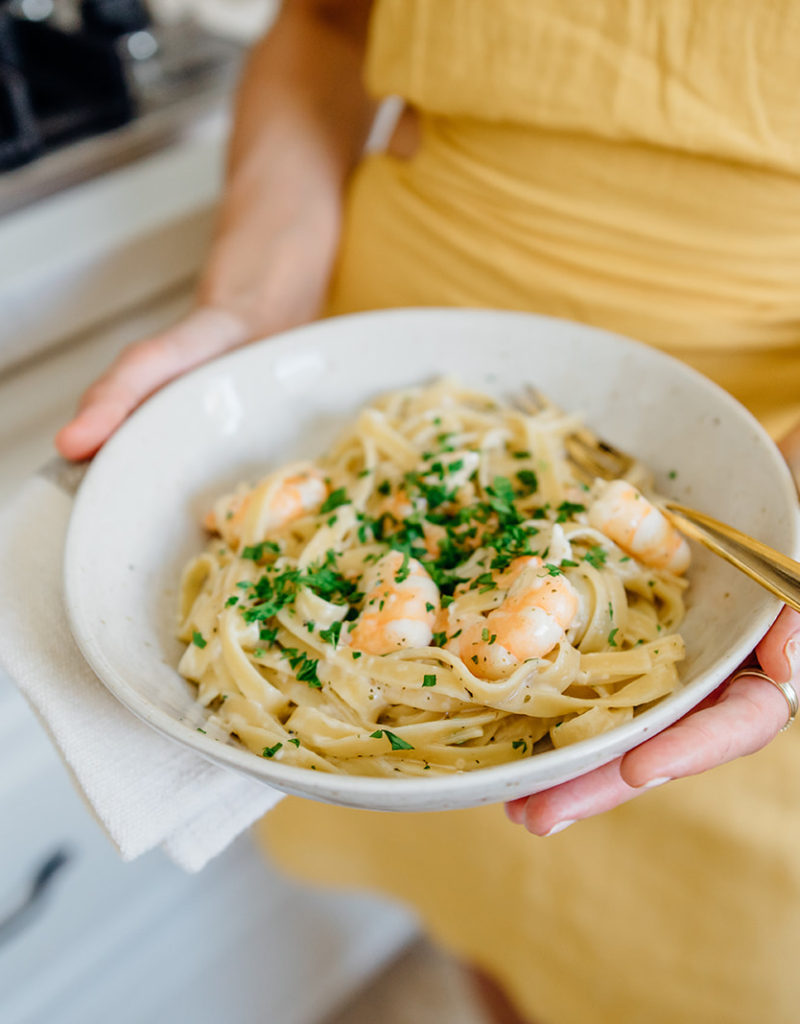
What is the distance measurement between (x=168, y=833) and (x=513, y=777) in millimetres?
373

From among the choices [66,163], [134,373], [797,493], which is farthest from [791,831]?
[66,163]

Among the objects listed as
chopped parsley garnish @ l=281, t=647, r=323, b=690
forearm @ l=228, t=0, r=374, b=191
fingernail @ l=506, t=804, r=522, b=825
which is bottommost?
fingernail @ l=506, t=804, r=522, b=825

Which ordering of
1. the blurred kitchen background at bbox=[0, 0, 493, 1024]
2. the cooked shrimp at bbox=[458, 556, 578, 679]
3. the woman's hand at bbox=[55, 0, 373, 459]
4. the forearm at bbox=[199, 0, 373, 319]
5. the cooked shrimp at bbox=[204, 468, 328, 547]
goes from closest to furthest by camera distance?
1. the cooked shrimp at bbox=[458, 556, 578, 679]
2. the cooked shrimp at bbox=[204, 468, 328, 547]
3. the woman's hand at bbox=[55, 0, 373, 459]
4. the forearm at bbox=[199, 0, 373, 319]
5. the blurred kitchen background at bbox=[0, 0, 493, 1024]

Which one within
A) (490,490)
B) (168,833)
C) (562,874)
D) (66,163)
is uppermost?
(66,163)

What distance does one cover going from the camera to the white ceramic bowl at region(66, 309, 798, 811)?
0.78 metres

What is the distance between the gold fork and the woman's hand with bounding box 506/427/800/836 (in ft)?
0.11

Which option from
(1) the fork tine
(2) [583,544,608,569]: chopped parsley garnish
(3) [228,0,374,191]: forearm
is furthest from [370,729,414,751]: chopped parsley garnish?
(3) [228,0,374,191]: forearm

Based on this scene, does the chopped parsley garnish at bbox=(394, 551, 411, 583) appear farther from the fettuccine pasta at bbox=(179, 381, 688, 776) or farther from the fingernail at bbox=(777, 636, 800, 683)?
the fingernail at bbox=(777, 636, 800, 683)

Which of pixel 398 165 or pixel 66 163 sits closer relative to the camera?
pixel 398 165

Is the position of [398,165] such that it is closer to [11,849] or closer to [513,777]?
[513,777]

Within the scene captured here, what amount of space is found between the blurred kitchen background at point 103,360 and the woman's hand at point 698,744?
962 millimetres

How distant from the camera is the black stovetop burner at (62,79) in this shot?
1.66 m

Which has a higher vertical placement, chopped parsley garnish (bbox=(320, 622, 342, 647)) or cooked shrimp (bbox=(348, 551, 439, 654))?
cooked shrimp (bbox=(348, 551, 439, 654))

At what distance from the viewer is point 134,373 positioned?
1196 mm
